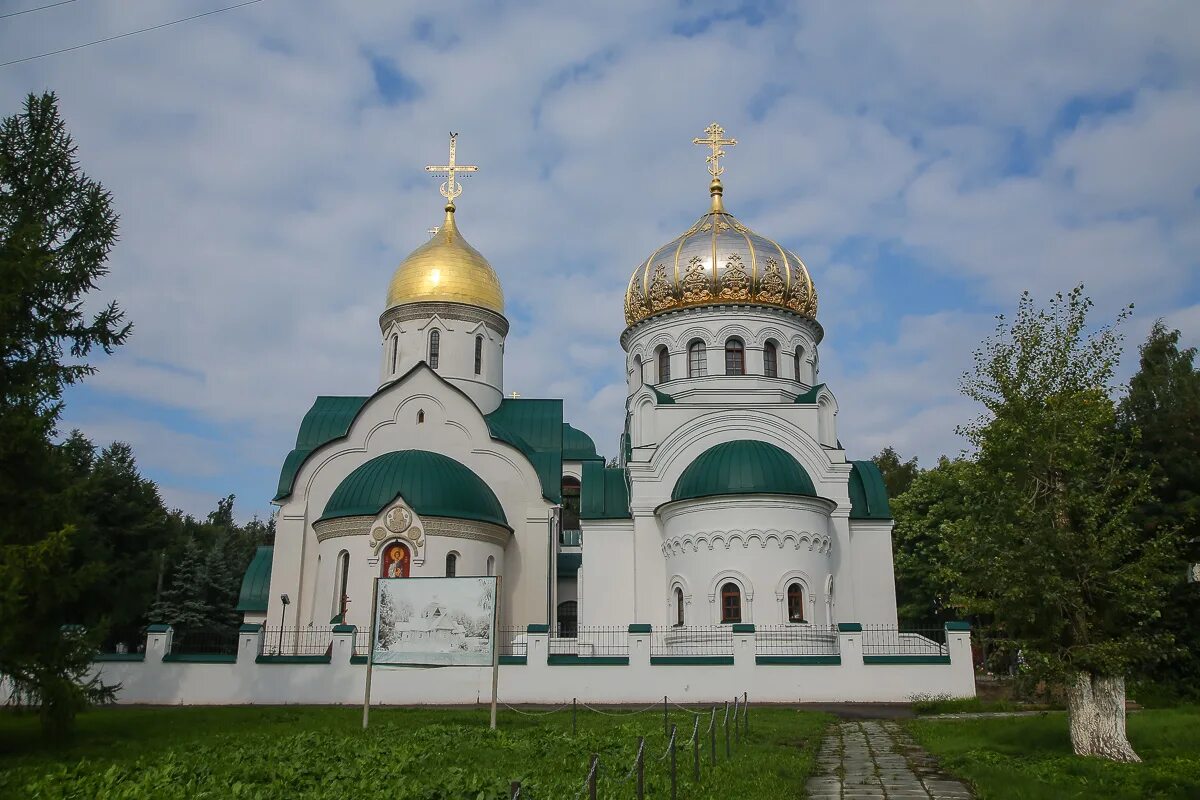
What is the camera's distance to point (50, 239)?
12188 mm

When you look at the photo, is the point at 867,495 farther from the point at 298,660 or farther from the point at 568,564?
the point at 298,660

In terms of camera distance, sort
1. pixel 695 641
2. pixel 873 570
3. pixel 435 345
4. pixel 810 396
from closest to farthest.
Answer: pixel 695 641 < pixel 873 570 < pixel 810 396 < pixel 435 345

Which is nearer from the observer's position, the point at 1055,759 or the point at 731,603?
the point at 1055,759

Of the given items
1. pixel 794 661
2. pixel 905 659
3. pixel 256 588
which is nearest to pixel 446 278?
pixel 256 588

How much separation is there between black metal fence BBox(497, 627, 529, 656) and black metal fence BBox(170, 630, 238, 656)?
542 cm

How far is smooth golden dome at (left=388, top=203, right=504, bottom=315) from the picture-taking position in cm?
2908

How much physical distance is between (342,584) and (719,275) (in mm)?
12109

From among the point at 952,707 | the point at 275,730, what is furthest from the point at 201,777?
the point at 952,707

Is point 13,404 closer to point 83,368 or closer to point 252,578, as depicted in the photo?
point 83,368

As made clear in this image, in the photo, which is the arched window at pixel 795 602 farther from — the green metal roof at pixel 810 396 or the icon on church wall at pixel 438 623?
the icon on church wall at pixel 438 623

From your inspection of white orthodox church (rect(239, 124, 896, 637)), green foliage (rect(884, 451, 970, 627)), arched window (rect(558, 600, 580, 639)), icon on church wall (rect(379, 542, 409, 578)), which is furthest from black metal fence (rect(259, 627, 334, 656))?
green foliage (rect(884, 451, 970, 627))

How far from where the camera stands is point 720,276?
84.0ft

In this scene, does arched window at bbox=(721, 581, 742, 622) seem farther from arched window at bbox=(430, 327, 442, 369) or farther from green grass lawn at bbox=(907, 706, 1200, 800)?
arched window at bbox=(430, 327, 442, 369)

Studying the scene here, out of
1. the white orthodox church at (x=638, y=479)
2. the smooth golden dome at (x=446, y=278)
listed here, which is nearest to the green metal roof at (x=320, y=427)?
the white orthodox church at (x=638, y=479)
